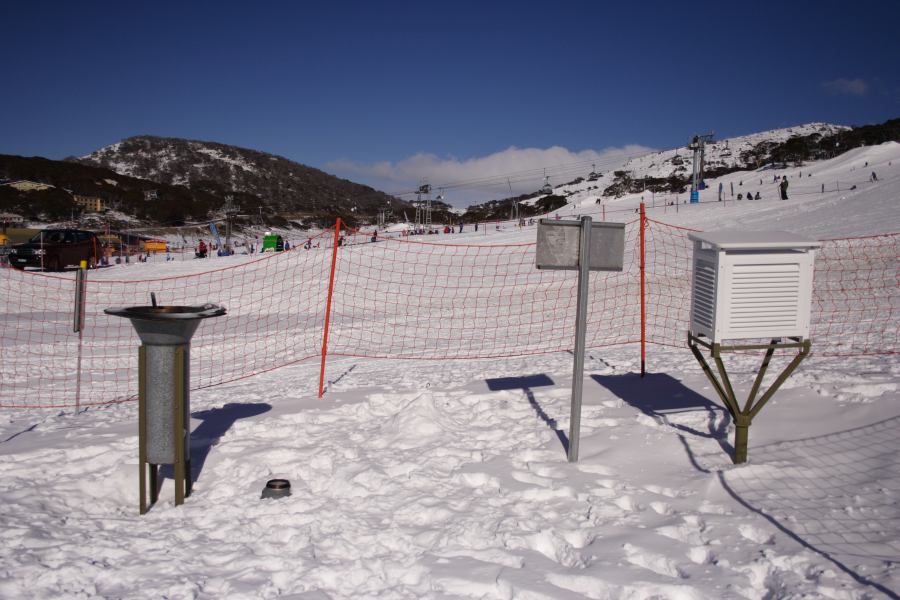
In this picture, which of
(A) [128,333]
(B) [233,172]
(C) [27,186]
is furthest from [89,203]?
(B) [233,172]

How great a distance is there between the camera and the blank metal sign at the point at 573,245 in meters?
4.74

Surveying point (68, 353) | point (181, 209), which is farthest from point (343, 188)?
point (68, 353)

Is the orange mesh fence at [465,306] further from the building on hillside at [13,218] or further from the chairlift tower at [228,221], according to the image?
the building on hillside at [13,218]

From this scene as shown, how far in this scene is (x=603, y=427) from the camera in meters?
5.75

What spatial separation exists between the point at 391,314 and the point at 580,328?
11.8 meters

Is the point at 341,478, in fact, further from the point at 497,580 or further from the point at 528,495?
the point at 497,580

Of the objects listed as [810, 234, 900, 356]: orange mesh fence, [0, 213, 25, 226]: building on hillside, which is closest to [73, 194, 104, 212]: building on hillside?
[0, 213, 25, 226]: building on hillside

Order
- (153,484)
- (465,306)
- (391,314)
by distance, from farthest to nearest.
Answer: (465,306) < (391,314) < (153,484)

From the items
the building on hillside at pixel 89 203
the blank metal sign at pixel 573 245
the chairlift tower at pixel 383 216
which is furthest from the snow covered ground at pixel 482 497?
the building on hillside at pixel 89 203

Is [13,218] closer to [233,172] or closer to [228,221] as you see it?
[228,221]

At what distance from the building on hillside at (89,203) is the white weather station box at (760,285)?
3366 inches

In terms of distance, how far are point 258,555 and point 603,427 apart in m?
3.36

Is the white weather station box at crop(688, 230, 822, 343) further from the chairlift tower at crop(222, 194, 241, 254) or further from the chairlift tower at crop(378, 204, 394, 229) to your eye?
the chairlift tower at crop(378, 204, 394, 229)

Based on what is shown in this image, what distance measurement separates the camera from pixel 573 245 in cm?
478
